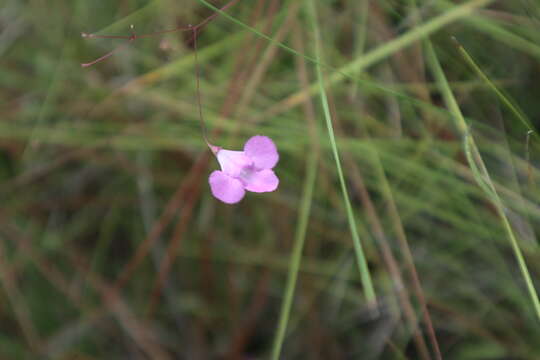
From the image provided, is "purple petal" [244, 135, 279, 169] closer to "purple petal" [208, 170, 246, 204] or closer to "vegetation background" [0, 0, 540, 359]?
"purple petal" [208, 170, 246, 204]

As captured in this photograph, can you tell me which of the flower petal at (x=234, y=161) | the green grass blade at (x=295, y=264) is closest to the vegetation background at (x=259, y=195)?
the green grass blade at (x=295, y=264)

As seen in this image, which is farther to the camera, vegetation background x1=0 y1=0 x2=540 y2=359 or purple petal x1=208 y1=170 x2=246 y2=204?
vegetation background x1=0 y1=0 x2=540 y2=359

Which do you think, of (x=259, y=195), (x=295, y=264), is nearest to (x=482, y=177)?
(x=295, y=264)

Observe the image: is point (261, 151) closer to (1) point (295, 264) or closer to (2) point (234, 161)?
(2) point (234, 161)

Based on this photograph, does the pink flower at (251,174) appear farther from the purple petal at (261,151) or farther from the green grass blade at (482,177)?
the green grass blade at (482,177)

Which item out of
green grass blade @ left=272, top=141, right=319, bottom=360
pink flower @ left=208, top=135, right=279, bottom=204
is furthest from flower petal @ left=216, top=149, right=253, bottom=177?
green grass blade @ left=272, top=141, right=319, bottom=360

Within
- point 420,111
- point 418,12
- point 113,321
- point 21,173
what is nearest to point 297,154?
point 420,111

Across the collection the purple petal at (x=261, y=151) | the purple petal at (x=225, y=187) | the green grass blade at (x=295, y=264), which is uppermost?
the purple petal at (x=261, y=151)
